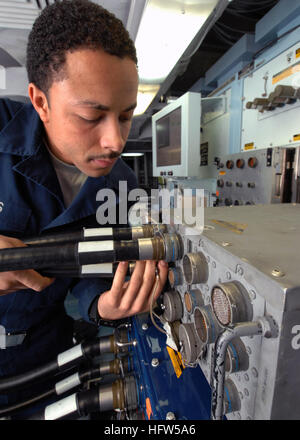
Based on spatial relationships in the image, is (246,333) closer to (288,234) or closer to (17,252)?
(288,234)

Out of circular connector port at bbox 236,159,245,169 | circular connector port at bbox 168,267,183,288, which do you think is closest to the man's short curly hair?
circular connector port at bbox 168,267,183,288

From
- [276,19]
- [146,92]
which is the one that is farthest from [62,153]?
[146,92]

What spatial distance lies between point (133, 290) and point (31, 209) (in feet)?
1.54

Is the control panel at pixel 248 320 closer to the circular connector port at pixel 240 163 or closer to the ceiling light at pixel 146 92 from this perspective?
the circular connector port at pixel 240 163

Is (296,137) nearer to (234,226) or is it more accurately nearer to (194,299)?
(234,226)

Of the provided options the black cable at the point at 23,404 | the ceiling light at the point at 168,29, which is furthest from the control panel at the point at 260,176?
the black cable at the point at 23,404

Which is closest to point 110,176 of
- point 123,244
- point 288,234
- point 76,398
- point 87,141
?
point 87,141

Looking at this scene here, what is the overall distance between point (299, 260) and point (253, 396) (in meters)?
0.20

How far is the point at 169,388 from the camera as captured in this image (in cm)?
53

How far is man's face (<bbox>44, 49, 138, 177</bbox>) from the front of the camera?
0.50 metres

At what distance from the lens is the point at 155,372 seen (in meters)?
0.57

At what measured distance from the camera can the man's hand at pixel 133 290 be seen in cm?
59

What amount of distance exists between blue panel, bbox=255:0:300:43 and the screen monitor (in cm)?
65

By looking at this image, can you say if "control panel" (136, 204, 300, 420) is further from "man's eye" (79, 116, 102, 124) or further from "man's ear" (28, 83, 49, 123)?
"man's ear" (28, 83, 49, 123)
